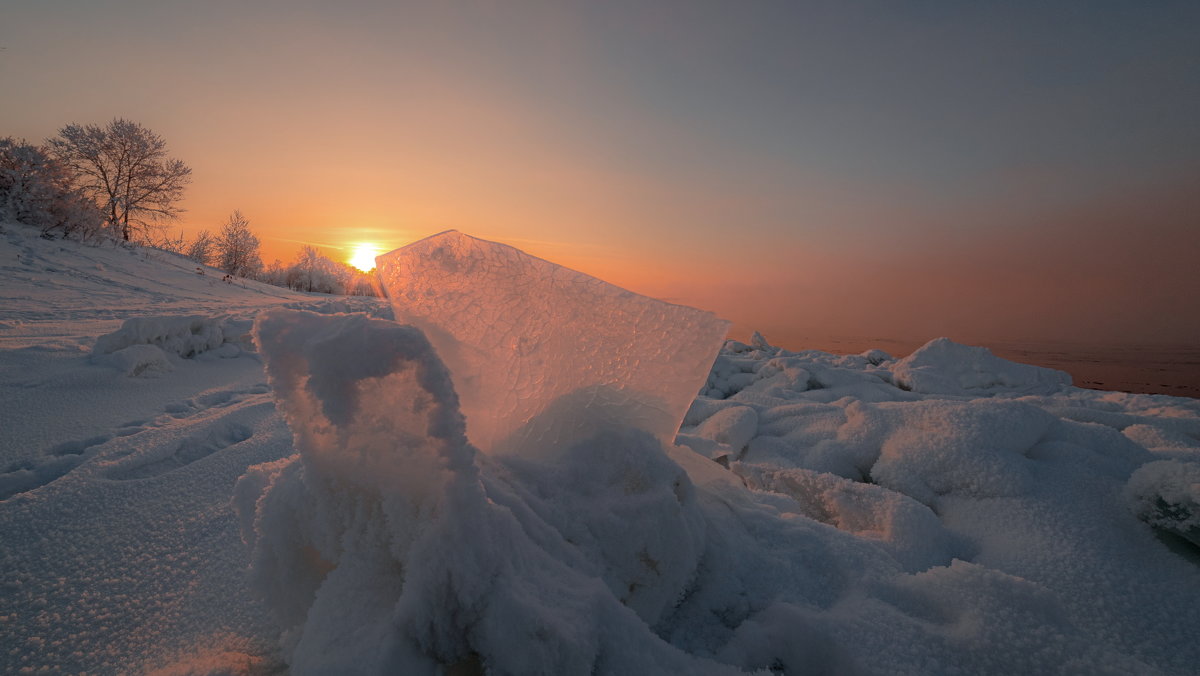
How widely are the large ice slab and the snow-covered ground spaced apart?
3 centimetres

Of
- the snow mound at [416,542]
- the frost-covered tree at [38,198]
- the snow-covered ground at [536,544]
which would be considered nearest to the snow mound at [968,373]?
the snow-covered ground at [536,544]

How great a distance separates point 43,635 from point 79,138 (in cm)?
1878

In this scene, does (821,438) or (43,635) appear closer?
(43,635)

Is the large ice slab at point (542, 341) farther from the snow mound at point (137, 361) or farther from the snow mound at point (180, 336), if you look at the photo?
the snow mound at point (180, 336)

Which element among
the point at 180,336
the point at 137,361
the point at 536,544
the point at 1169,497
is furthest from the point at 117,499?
the point at 1169,497

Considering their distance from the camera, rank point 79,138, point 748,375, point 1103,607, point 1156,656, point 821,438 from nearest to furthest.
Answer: point 1156,656
point 1103,607
point 821,438
point 748,375
point 79,138

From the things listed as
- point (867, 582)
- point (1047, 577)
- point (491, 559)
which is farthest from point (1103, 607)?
point (491, 559)

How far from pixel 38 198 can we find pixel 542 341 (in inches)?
495

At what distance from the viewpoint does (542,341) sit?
1.24 meters

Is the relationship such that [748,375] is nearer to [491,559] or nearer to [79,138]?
[491,559]

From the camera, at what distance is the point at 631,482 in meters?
1.11

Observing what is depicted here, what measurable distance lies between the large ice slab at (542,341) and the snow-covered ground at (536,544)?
A: 0.03 metres

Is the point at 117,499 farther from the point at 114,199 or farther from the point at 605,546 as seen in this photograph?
the point at 114,199

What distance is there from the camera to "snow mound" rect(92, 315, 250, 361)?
2.97 meters
